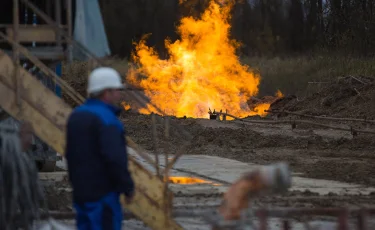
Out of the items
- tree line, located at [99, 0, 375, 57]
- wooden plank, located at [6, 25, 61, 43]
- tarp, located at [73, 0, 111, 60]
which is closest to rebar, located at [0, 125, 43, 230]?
wooden plank, located at [6, 25, 61, 43]

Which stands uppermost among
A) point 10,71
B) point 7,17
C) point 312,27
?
point 312,27

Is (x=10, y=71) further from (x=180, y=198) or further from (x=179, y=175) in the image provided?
(x=179, y=175)

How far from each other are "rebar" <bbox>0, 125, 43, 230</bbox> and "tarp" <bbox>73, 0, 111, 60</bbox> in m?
2.51

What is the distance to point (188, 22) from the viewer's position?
31297 millimetres

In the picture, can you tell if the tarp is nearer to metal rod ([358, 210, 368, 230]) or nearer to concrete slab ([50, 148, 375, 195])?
concrete slab ([50, 148, 375, 195])

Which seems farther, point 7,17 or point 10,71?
point 7,17

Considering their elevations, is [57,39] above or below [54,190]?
above

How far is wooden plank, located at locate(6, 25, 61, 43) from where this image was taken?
33.6 feet

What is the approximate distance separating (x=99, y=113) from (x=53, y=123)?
89.3 inches

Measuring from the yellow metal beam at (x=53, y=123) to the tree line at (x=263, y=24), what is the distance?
12.7m

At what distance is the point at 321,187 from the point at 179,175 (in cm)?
318

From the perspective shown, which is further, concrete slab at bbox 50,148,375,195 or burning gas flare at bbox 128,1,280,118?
burning gas flare at bbox 128,1,280,118

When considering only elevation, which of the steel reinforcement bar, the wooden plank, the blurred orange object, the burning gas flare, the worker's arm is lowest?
the steel reinforcement bar

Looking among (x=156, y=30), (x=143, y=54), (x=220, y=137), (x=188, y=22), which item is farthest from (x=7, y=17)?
(x=188, y=22)
